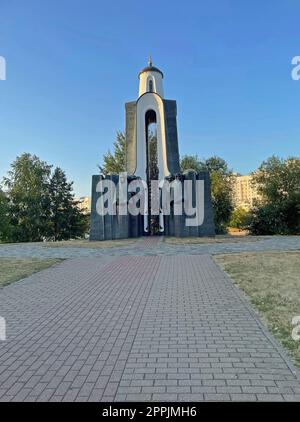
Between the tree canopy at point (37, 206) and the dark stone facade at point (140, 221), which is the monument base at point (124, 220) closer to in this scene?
the dark stone facade at point (140, 221)

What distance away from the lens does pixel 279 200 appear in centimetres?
2519

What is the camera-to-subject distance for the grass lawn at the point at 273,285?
465 centimetres

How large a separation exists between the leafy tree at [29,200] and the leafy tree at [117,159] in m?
7.82

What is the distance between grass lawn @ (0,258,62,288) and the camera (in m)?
8.59

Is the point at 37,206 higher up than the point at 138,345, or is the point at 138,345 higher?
the point at 37,206

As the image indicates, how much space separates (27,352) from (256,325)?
299cm

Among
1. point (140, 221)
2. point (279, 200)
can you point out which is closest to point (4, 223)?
point (140, 221)

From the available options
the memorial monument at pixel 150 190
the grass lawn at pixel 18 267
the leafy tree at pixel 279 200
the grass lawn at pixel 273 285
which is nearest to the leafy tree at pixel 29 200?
the memorial monument at pixel 150 190

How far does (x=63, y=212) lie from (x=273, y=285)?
3275 cm

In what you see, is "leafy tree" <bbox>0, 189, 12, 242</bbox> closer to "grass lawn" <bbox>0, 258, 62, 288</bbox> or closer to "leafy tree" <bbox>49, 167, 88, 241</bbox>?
"leafy tree" <bbox>49, 167, 88, 241</bbox>

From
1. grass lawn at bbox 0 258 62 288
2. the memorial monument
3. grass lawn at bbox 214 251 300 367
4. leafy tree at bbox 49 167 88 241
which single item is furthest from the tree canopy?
grass lawn at bbox 214 251 300 367

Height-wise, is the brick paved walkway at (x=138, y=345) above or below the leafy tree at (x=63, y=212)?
below

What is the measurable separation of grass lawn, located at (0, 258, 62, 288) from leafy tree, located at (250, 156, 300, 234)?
17.1 metres

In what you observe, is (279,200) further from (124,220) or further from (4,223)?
(4,223)
